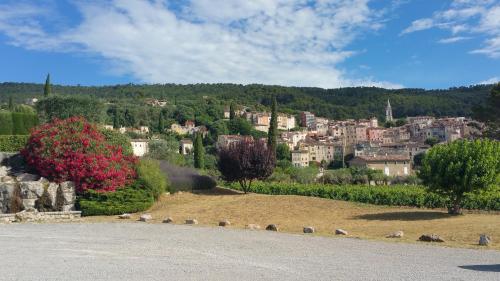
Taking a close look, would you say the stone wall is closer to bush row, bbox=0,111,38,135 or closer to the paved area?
the paved area

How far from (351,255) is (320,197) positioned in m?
16.4

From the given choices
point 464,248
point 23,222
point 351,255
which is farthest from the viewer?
point 23,222

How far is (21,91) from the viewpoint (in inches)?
5428

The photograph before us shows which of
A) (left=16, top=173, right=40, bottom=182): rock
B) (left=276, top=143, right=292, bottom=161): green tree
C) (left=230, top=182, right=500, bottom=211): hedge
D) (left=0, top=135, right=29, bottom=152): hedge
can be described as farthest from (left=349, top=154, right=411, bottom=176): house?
(left=16, top=173, right=40, bottom=182): rock

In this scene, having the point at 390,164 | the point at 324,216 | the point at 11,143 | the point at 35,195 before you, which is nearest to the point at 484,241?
the point at 324,216

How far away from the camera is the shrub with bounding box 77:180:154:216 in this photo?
19.2 m

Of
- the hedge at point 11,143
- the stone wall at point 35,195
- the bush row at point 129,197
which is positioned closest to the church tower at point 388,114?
the hedge at point 11,143

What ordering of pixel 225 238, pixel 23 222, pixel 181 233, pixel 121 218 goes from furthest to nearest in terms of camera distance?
pixel 121 218 → pixel 23 222 → pixel 181 233 → pixel 225 238

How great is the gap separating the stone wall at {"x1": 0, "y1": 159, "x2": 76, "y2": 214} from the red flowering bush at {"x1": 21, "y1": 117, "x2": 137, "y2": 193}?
0.56 m

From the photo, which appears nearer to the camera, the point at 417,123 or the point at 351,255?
the point at 351,255

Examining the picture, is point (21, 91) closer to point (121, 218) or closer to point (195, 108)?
point (195, 108)

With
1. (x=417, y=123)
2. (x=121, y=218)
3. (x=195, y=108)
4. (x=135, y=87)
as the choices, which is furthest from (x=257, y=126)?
(x=121, y=218)

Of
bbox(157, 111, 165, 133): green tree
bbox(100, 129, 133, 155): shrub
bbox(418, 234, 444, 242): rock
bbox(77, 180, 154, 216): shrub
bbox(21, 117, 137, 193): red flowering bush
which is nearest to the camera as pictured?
bbox(418, 234, 444, 242): rock

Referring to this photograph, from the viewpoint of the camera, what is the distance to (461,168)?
1927 centimetres
